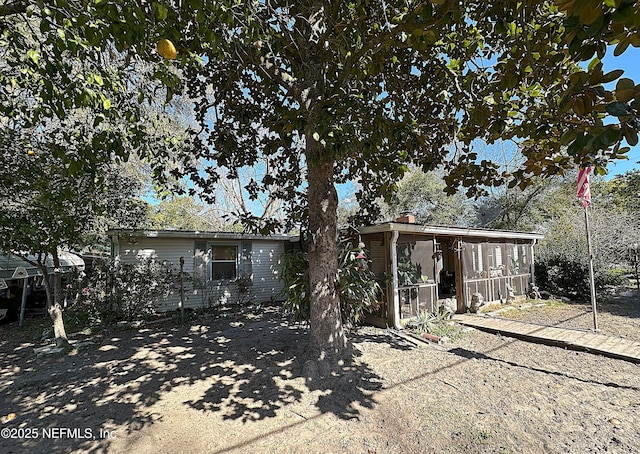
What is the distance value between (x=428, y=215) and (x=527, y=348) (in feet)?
46.4

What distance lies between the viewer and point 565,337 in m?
6.08

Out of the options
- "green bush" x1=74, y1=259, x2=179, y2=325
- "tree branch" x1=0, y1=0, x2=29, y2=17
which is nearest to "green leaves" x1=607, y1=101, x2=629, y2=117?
"tree branch" x1=0, y1=0, x2=29, y2=17

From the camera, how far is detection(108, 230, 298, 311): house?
923 cm

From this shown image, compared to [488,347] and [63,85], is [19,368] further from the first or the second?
[488,347]

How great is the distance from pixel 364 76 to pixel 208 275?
331 inches

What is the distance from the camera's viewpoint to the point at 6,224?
16.3 ft

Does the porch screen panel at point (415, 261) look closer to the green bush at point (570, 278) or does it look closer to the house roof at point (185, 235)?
the house roof at point (185, 235)

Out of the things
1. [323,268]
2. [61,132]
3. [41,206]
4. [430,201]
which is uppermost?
[430,201]

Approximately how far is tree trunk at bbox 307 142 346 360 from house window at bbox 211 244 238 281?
681cm

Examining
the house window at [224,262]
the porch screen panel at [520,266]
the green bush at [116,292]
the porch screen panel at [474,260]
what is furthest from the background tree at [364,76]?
the porch screen panel at [520,266]

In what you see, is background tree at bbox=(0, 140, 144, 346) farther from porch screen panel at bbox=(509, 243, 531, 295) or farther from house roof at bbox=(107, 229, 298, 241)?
porch screen panel at bbox=(509, 243, 531, 295)

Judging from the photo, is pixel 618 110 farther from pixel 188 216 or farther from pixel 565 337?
pixel 188 216

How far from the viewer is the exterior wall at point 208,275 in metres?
9.30

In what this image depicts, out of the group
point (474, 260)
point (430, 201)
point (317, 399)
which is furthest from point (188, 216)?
point (317, 399)
